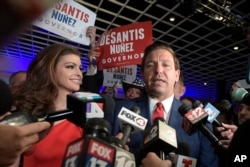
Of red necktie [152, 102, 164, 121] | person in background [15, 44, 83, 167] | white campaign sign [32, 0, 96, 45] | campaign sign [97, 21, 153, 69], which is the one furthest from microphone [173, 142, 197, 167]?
campaign sign [97, 21, 153, 69]

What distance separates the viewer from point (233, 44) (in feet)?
28.2

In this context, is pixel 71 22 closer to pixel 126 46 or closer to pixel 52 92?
pixel 126 46

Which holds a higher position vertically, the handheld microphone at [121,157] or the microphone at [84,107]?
the microphone at [84,107]

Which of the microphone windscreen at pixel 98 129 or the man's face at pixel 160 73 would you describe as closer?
the microphone windscreen at pixel 98 129

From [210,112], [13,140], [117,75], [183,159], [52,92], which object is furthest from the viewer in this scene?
[117,75]

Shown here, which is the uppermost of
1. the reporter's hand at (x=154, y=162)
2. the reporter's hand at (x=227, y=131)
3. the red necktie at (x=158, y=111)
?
the red necktie at (x=158, y=111)

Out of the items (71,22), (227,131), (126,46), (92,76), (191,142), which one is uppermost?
(71,22)

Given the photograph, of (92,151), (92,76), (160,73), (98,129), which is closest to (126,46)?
(92,76)

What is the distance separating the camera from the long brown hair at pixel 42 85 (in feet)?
5.23

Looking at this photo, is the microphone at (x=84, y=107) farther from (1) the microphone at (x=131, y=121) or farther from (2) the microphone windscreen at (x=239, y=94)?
(2) the microphone windscreen at (x=239, y=94)

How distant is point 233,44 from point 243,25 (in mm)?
2011

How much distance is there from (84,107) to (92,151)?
0.47 m

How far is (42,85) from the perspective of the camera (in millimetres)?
1678

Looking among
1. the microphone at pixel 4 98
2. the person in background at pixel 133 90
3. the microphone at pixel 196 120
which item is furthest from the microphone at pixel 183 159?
the person in background at pixel 133 90
